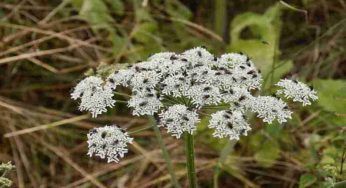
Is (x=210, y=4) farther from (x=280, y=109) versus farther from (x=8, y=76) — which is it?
(x=280, y=109)

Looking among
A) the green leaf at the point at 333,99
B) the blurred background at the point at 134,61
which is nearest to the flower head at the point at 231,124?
the green leaf at the point at 333,99

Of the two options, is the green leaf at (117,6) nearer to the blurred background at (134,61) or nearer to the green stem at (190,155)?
the blurred background at (134,61)

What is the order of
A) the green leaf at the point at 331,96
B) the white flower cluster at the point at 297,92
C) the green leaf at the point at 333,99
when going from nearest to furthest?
the white flower cluster at the point at 297,92 → the green leaf at the point at 333,99 → the green leaf at the point at 331,96

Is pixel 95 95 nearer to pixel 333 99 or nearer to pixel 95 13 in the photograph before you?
pixel 333 99

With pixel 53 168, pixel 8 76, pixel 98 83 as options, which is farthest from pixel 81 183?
pixel 98 83

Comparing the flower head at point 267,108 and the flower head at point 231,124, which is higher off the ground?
the flower head at point 267,108

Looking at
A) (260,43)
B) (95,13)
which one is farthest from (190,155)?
(95,13)
